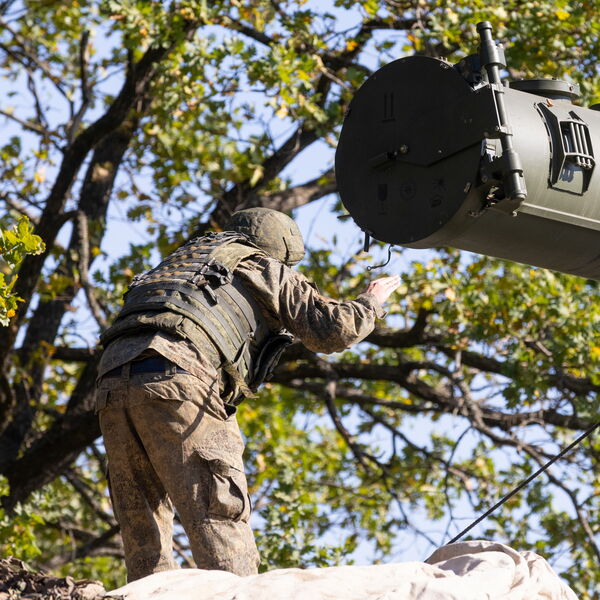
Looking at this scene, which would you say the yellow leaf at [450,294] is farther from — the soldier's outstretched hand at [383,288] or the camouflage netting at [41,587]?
the camouflage netting at [41,587]

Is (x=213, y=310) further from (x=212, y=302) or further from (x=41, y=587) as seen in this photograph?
(x=41, y=587)

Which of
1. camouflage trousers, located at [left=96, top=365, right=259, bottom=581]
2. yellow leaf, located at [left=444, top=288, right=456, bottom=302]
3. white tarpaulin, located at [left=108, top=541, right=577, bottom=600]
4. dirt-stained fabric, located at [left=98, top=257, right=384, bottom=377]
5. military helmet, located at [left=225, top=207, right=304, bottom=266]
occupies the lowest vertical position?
white tarpaulin, located at [left=108, top=541, right=577, bottom=600]

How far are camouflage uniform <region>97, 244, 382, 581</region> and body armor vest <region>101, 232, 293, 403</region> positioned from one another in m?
0.05

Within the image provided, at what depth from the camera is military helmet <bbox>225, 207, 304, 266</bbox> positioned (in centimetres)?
577

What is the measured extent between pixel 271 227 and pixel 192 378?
938mm

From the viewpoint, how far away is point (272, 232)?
5.78 m

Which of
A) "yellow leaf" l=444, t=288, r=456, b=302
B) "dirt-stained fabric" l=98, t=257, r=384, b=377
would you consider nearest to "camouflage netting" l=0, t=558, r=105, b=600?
"dirt-stained fabric" l=98, t=257, r=384, b=377

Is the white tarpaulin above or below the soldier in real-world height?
below

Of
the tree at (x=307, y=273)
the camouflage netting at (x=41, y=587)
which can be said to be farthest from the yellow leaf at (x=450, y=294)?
the camouflage netting at (x=41, y=587)

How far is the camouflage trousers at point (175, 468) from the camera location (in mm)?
5133

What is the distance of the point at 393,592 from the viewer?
433 centimetres

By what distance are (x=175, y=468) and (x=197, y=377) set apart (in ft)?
1.27

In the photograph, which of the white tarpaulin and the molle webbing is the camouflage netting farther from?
the molle webbing

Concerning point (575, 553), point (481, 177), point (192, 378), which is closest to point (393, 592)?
point (192, 378)
